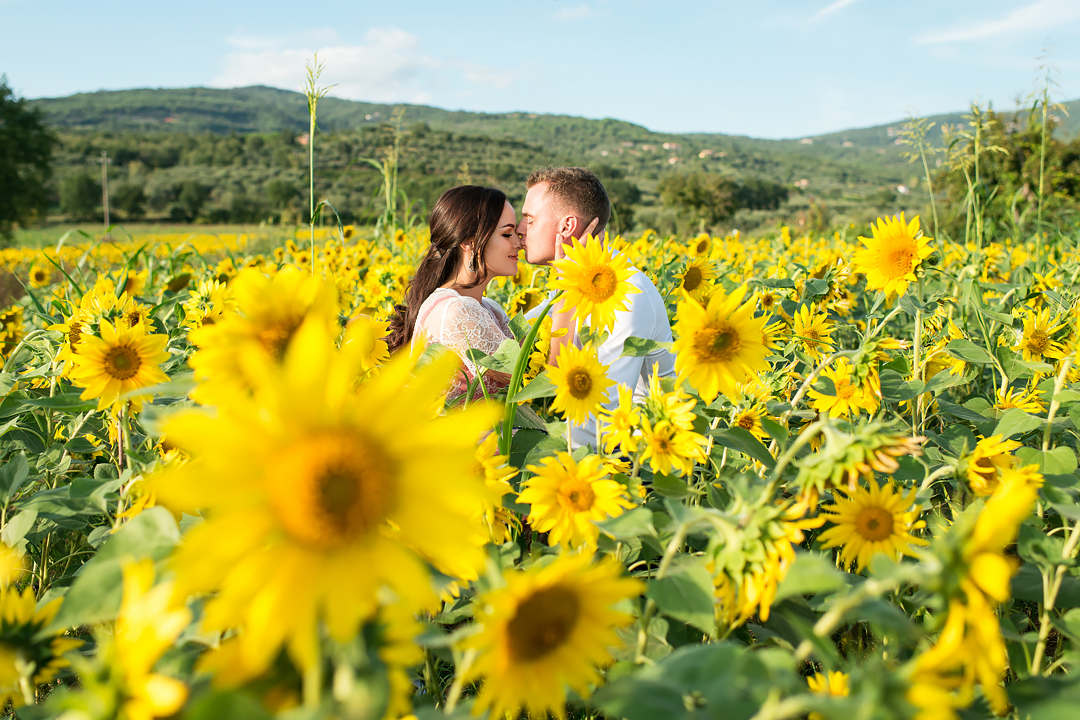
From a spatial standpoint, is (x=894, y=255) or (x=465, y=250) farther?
(x=465, y=250)

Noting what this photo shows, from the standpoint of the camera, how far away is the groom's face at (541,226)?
3.48m

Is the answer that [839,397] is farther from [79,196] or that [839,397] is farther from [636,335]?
[79,196]

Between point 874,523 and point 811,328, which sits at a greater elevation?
point 811,328

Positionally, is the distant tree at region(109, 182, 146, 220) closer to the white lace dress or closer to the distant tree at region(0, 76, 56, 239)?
the distant tree at region(0, 76, 56, 239)

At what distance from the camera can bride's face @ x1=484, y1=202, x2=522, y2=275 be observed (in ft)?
10.5

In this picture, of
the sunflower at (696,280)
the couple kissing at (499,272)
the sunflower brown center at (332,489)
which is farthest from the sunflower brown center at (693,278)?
the sunflower brown center at (332,489)

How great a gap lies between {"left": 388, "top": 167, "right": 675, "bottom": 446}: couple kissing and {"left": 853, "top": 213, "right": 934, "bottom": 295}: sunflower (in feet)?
2.52

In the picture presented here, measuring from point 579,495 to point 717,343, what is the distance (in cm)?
41

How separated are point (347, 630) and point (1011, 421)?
1.63m

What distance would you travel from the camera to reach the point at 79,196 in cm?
4675

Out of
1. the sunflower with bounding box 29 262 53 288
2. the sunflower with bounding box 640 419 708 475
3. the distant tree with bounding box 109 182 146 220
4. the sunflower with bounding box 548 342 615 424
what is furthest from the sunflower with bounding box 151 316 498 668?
the distant tree with bounding box 109 182 146 220

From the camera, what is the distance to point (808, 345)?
224 cm

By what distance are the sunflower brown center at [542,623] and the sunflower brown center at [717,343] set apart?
0.76 metres

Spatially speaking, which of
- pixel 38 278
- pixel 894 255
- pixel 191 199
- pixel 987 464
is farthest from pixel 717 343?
pixel 191 199
